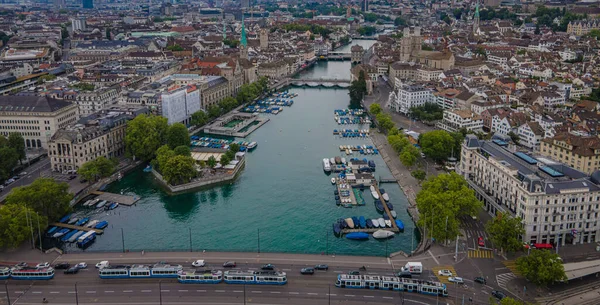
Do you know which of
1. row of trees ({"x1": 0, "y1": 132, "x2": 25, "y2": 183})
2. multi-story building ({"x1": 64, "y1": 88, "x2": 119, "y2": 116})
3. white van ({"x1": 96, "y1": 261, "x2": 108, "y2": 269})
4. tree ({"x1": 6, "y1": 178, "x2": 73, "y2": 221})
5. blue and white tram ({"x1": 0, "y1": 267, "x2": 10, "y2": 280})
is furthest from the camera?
multi-story building ({"x1": 64, "y1": 88, "x2": 119, "y2": 116})

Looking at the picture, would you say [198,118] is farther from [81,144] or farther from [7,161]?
[7,161]

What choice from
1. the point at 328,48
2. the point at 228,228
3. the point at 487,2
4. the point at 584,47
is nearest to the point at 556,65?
the point at 584,47

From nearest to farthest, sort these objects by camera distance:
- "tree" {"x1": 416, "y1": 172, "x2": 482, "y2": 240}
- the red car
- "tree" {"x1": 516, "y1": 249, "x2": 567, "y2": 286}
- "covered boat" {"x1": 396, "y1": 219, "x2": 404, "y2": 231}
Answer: "tree" {"x1": 516, "y1": 249, "x2": 567, "y2": 286}, the red car, "tree" {"x1": 416, "y1": 172, "x2": 482, "y2": 240}, "covered boat" {"x1": 396, "y1": 219, "x2": 404, "y2": 231}

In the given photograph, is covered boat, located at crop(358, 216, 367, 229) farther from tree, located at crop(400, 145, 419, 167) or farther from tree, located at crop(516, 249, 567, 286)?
tree, located at crop(516, 249, 567, 286)

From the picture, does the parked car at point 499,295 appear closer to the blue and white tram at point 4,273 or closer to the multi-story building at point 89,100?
the blue and white tram at point 4,273

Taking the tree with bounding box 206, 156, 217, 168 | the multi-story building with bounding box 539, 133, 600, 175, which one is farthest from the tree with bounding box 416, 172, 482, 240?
the tree with bounding box 206, 156, 217, 168

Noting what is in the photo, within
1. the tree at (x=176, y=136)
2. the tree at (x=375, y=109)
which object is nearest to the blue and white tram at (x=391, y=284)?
the tree at (x=176, y=136)
